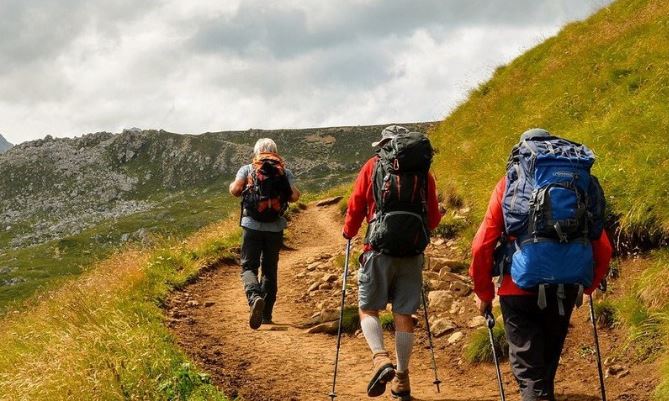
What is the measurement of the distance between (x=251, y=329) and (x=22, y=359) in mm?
3596

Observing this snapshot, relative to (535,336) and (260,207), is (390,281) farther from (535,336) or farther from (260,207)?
(260,207)

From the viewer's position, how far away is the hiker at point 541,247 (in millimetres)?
4762

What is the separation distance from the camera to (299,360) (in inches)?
357

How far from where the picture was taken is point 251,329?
1068 centimetres

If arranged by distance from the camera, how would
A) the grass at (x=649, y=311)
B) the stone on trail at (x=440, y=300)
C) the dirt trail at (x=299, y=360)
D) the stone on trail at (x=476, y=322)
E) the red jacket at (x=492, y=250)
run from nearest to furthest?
the red jacket at (x=492, y=250) < the grass at (x=649, y=311) < the dirt trail at (x=299, y=360) < the stone on trail at (x=476, y=322) < the stone on trail at (x=440, y=300)

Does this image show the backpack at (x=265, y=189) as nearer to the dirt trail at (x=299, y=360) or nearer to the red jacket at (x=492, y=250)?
the dirt trail at (x=299, y=360)

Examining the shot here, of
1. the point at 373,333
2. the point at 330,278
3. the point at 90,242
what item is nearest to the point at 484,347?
the point at 373,333

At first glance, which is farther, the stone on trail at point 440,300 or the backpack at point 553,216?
the stone on trail at point 440,300

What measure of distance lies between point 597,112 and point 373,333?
8761 millimetres

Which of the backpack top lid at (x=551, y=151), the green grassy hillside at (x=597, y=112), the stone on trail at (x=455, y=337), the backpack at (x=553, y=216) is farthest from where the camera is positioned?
the stone on trail at (x=455, y=337)

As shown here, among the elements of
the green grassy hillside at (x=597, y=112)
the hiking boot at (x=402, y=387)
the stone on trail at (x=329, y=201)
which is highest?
the green grassy hillside at (x=597, y=112)

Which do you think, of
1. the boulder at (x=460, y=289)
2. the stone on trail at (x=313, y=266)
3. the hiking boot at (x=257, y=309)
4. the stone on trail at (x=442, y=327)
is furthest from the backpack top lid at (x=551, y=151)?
the stone on trail at (x=313, y=266)

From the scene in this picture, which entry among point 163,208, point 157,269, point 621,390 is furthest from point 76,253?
point 621,390

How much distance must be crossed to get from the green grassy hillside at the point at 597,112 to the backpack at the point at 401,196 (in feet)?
11.5
